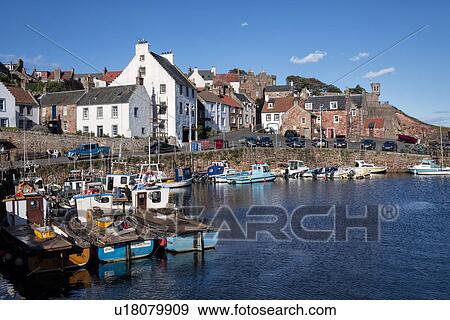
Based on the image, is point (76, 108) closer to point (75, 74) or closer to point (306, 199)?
point (306, 199)

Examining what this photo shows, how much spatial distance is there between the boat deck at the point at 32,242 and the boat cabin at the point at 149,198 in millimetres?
6359

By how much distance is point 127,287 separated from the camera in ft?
62.2

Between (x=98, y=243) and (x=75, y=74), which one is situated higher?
(x=75, y=74)

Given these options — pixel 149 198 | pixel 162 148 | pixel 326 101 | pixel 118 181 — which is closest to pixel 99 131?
pixel 162 148

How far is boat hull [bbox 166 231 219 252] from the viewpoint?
Answer: 76.1ft

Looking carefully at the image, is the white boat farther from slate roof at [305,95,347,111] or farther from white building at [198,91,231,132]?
white building at [198,91,231,132]

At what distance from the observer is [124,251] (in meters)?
21.8

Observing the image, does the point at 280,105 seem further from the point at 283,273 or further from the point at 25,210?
the point at 283,273

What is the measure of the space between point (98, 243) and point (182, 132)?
44993mm

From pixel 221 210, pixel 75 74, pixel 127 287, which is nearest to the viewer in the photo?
pixel 127 287

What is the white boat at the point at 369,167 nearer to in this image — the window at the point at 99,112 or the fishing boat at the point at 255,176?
the fishing boat at the point at 255,176

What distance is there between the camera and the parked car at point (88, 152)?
48397 millimetres

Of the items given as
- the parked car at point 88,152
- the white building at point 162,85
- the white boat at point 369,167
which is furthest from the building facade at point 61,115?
the white boat at point 369,167
